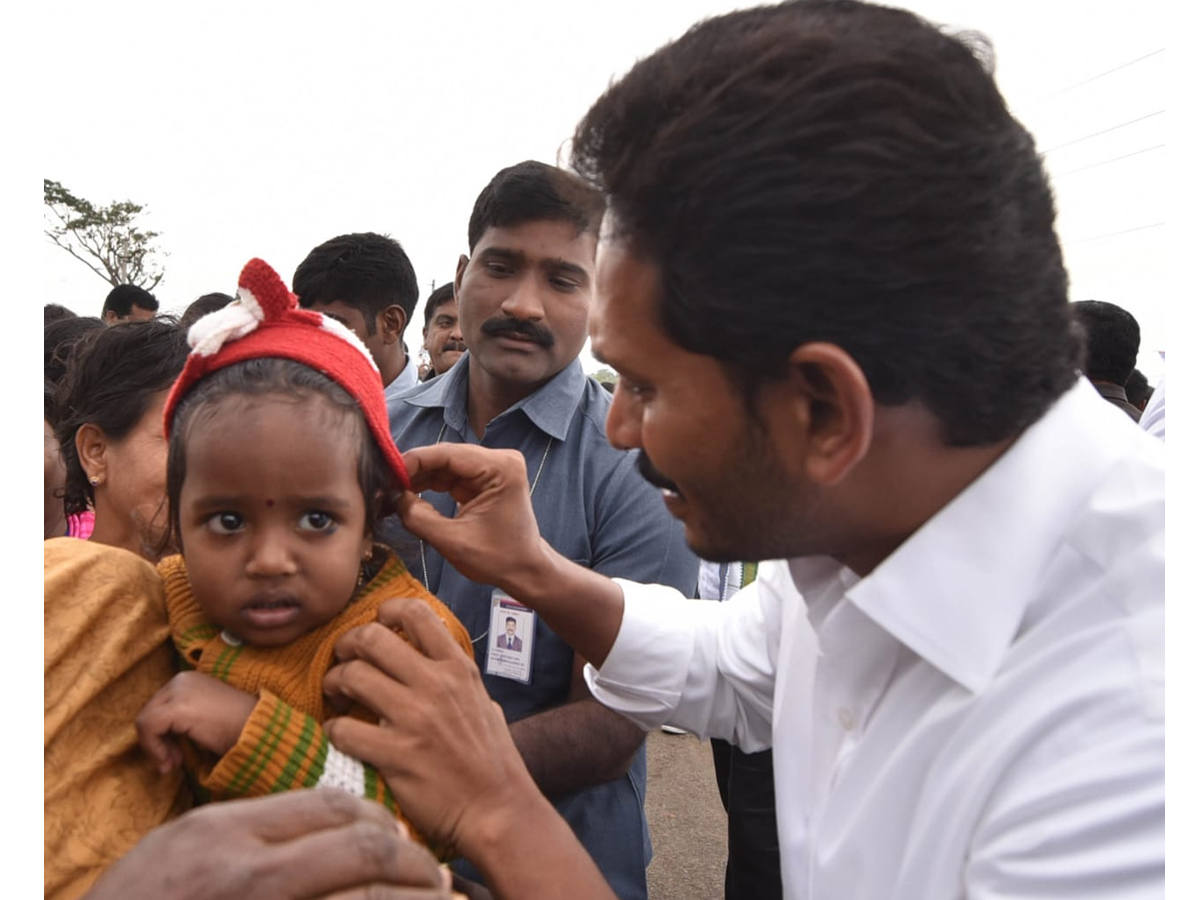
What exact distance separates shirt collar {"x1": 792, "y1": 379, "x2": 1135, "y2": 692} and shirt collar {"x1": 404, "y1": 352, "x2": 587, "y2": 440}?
4.21ft

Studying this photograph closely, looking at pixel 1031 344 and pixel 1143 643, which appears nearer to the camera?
pixel 1143 643

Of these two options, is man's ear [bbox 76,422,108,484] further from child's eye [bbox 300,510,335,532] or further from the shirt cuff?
the shirt cuff

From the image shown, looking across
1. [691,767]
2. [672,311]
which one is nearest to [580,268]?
[672,311]

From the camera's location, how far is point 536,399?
2537mm

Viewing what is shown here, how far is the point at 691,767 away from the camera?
5441 mm

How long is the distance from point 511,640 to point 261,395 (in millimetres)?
992

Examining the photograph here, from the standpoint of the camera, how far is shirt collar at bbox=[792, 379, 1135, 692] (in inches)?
50.2

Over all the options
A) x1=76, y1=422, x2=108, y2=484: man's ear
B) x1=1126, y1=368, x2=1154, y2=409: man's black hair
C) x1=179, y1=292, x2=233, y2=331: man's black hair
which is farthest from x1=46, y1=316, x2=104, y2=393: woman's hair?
x1=1126, y1=368, x2=1154, y2=409: man's black hair

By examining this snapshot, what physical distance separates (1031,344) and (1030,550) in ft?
1.22

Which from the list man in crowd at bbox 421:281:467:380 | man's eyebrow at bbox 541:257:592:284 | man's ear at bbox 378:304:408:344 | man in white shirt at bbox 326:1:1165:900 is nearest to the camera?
man in white shirt at bbox 326:1:1165:900

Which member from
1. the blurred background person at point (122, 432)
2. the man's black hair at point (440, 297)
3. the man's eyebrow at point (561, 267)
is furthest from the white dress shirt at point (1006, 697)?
the man's black hair at point (440, 297)

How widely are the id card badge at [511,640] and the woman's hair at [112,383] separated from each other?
1.19m

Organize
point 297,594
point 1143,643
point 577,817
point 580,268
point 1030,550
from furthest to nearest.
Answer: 1. point 580,268
2. point 577,817
3. point 297,594
4. point 1030,550
5. point 1143,643

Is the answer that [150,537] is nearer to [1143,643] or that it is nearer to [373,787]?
[373,787]
